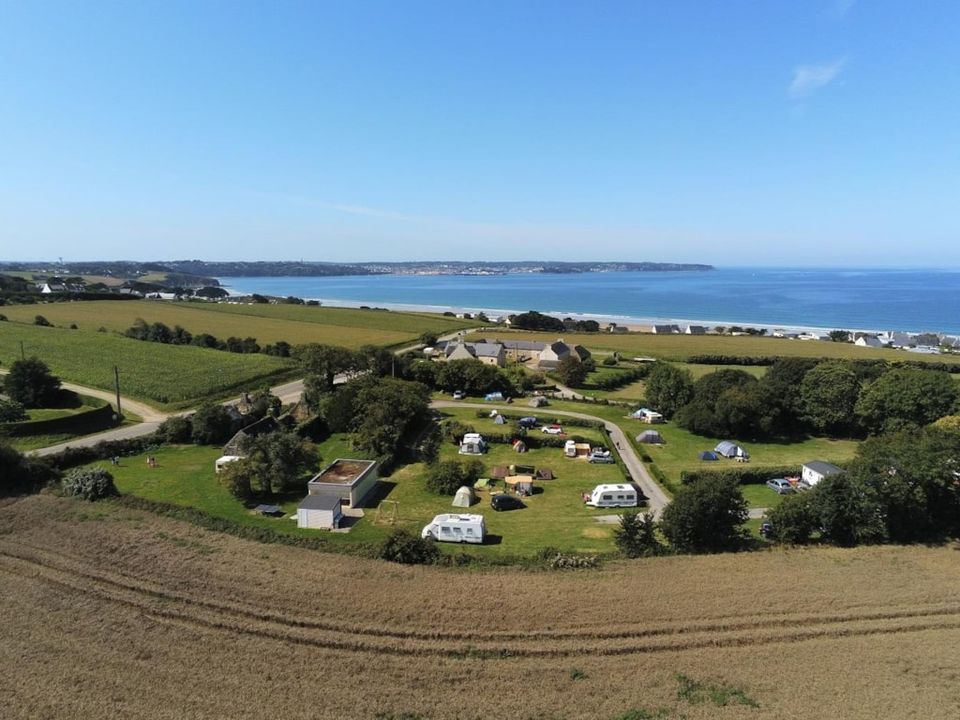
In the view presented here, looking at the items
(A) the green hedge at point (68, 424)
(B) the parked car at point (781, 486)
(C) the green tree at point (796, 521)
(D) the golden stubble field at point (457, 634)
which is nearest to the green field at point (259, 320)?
(A) the green hedge at point (68, 424)

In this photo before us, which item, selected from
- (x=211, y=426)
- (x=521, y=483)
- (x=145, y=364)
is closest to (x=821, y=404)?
(x=521, y=483)

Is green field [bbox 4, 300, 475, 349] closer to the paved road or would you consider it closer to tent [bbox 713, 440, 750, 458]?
the paved road

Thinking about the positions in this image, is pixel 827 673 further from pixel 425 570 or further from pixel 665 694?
pixel 425 570

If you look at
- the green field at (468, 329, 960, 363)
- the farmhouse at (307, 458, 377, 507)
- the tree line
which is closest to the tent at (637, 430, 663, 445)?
the tree line

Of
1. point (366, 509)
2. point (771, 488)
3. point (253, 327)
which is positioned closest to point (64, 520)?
point (366, 509)

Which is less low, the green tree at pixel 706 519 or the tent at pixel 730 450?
the green tree at pixel 706 519

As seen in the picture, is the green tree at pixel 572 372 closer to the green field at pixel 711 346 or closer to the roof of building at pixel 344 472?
the green field at pixel 711 346
